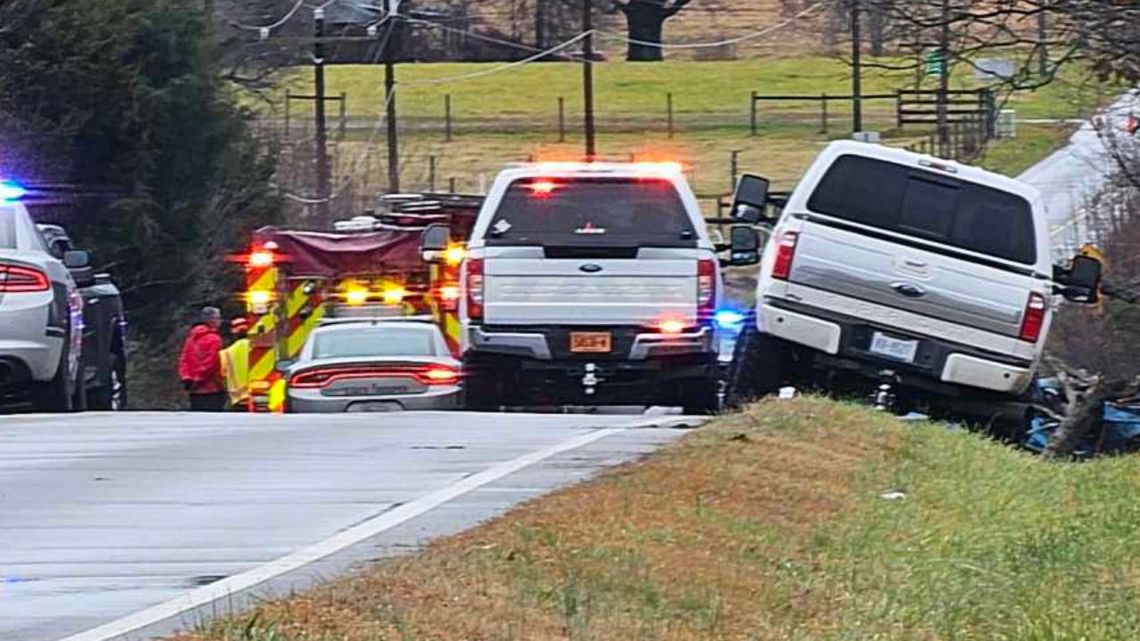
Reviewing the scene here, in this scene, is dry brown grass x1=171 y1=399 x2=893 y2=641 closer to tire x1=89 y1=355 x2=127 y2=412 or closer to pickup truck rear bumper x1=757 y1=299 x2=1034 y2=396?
pickup truck rear bumper x1=757 y1=299 x2=1034 y2=396

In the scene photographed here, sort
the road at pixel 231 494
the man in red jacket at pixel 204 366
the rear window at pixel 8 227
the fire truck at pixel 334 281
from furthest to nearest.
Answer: the fire truck at pixel 334 281
the man in red jacket at pixel 204 366
the rear window at pixel 8 227
the road at pixel 231 494

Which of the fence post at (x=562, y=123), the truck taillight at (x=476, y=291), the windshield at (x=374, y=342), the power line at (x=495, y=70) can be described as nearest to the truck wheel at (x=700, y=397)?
the truck taillight at (x=476, y=291)

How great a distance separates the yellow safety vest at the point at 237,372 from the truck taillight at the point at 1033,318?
10955 millimetres

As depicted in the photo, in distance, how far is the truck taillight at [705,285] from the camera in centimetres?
1723

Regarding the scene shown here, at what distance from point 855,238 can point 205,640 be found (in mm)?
11258

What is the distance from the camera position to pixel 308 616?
23.5ft

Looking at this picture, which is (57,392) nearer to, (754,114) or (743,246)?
(743,246)

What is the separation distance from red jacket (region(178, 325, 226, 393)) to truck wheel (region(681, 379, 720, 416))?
26.5 ft

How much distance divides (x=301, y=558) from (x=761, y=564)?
1.77 m

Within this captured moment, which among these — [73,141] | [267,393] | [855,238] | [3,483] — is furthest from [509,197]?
[73,141]

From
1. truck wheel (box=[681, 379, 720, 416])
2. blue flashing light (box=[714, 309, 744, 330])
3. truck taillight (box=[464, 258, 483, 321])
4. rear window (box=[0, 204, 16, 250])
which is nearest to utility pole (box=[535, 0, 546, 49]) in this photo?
blue flashing light (box=[714, 309, 744, 330])

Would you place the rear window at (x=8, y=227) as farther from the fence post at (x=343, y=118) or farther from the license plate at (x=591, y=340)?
the fence post at (x=343, y=118)

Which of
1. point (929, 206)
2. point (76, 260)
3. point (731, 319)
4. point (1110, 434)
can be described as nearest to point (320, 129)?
point (731, 319)

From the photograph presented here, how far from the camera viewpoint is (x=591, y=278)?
17.2 metres
